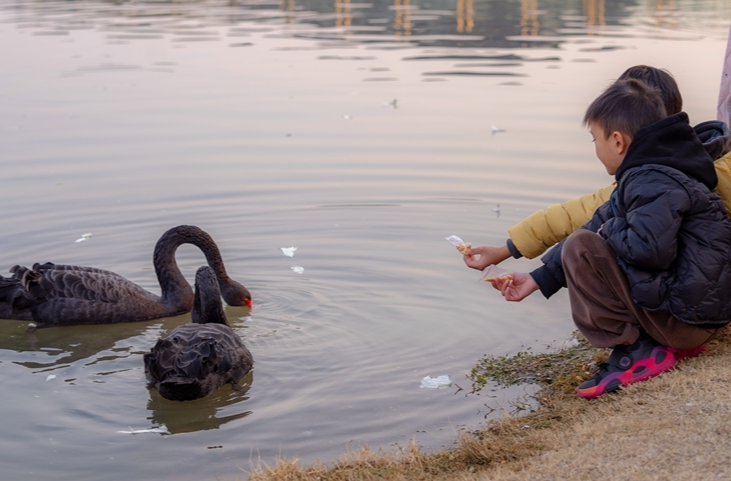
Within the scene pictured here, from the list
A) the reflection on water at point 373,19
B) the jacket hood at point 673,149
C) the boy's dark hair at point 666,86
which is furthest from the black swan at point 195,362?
the reflection on water at point 373,19

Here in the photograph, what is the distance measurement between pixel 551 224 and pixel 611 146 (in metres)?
0.79

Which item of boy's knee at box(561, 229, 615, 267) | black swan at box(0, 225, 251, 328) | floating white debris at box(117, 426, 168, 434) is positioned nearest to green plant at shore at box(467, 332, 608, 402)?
boy's knee at box(561, 229, 615, 267)

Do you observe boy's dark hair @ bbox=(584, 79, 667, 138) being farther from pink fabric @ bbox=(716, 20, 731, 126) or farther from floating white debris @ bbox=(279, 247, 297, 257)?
floating white debris @ bbox=(279, 247, 297, 257)

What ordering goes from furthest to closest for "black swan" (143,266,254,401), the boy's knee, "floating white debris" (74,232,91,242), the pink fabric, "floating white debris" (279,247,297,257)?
1. "floating white debris" (74,232,91,242)
2. "floating white debris" (279,247,297,257)
3. the pink fabric
4. "black swan" (143,266,254,401)
5. the boy's knee

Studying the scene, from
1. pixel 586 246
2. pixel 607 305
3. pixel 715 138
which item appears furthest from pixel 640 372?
pixel 715 138

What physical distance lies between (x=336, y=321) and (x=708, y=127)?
2.81 metres

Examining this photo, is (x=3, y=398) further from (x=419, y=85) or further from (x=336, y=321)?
(x=419, y=85)

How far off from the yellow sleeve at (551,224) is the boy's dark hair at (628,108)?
2.49 ft

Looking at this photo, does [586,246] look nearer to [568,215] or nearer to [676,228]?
[676,228]

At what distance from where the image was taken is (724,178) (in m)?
3.92

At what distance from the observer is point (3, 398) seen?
4.99 metres

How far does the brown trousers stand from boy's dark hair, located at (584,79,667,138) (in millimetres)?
494

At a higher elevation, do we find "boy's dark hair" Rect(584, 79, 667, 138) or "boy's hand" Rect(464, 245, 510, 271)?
"boy's dark hair" Rect(584, 79, 667, 138)

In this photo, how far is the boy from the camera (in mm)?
3611
